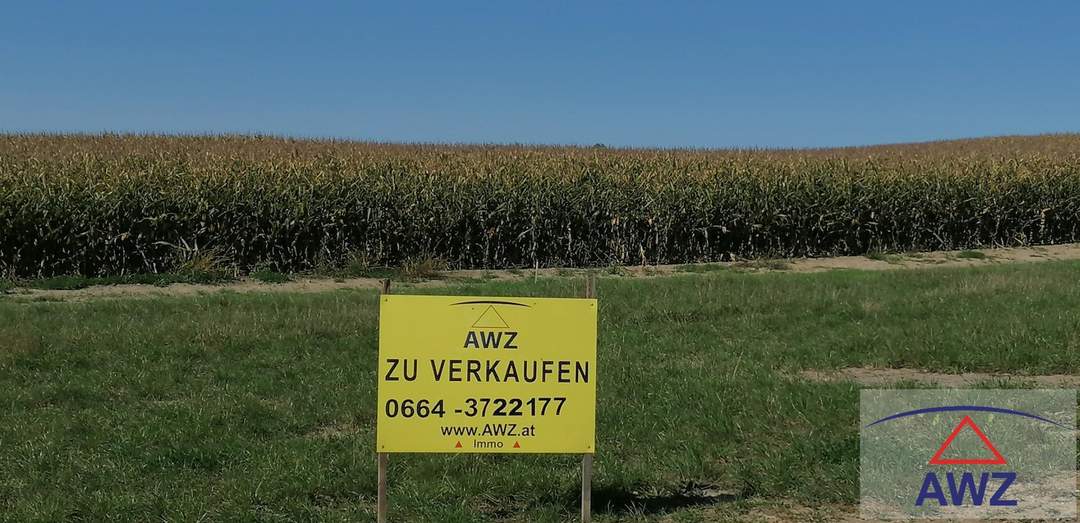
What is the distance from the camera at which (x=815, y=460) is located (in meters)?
6.02

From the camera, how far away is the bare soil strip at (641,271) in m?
15.8

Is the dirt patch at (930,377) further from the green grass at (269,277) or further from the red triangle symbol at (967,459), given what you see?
the green grass at (269,277)

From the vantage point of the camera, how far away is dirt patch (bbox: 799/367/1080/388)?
8.08 meters

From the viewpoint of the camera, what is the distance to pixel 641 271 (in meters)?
20.2

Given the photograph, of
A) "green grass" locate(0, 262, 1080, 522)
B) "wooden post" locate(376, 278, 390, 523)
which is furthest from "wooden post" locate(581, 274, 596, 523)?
"wooden post" locate(376, 278, 390, 523)

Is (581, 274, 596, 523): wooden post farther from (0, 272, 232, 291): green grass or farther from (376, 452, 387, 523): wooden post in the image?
(0, 272, 232, 291): green grass

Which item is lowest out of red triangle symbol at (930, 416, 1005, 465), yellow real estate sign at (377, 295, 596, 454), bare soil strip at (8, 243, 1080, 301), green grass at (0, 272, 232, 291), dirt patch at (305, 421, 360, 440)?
bare soil strip at (8, 243, 1080, 301)

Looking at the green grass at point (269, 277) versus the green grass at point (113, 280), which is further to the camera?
the green grass at point (269, 277)

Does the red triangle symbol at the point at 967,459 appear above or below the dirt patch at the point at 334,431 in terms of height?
above

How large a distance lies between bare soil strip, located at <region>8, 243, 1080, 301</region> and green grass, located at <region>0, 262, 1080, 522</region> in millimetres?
2249

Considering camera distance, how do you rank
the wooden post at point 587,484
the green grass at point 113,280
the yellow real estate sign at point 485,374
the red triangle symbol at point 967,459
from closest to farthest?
1. the yellow real estate sign at point 485,374
2. the wooden post at point 587,484
3. the red triangle symbol at point 967,459
4. the green grass at point 113,280

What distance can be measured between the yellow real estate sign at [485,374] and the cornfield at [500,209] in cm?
1437

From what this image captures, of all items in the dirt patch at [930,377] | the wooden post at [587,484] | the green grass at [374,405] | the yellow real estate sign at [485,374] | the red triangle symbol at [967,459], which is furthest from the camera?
the dirt patch at [930,377]

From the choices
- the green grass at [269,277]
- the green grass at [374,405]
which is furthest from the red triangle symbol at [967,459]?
the green grass at [269,277]
